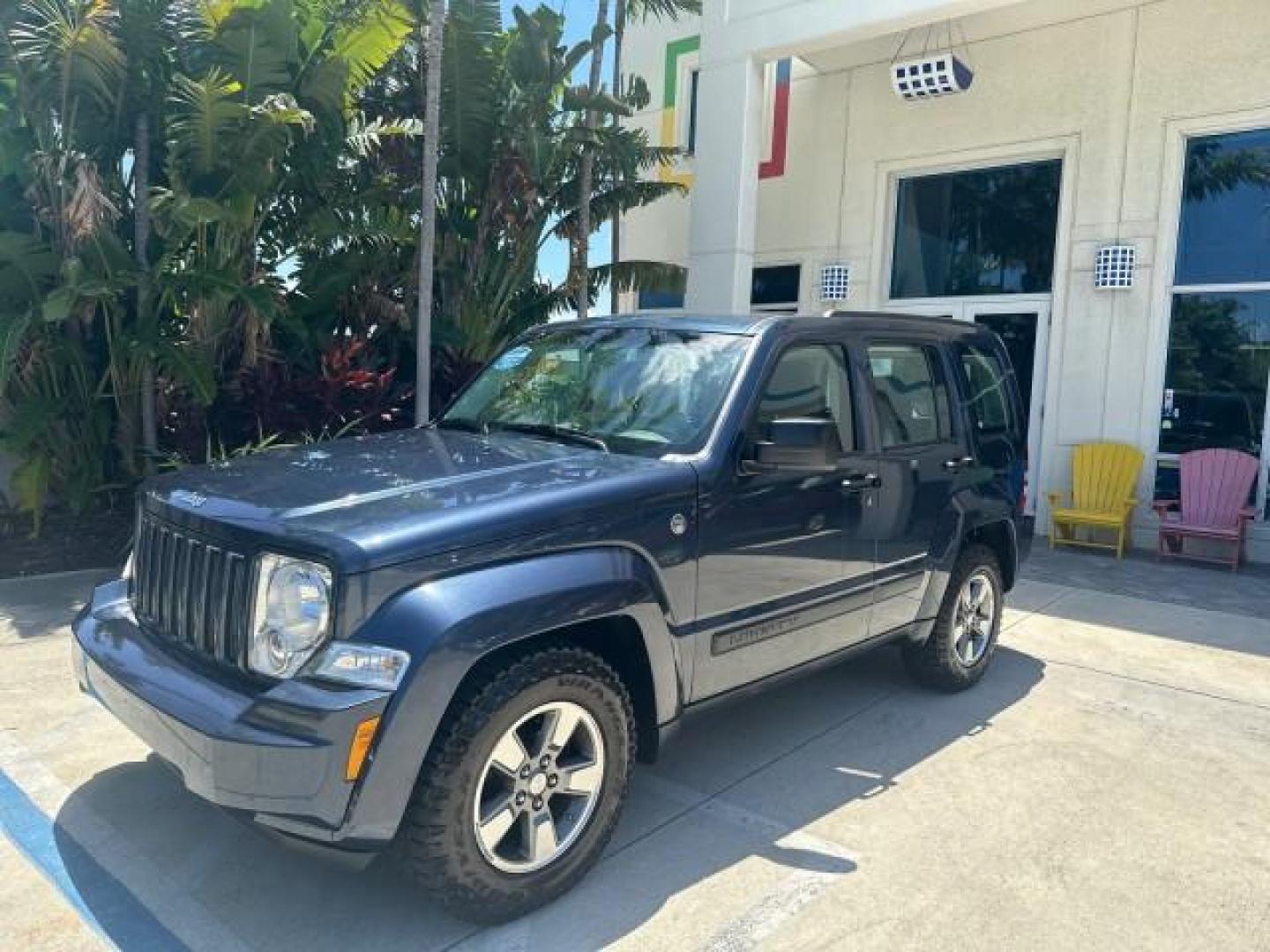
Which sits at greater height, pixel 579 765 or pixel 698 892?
pixel 579 765

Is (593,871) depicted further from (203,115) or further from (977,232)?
(977,232)

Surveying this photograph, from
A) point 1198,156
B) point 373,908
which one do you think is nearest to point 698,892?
point 373,908

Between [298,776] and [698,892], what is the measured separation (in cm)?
138

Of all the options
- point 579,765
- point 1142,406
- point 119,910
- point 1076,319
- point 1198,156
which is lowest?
point 119,910

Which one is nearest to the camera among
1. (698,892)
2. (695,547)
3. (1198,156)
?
(698,892)

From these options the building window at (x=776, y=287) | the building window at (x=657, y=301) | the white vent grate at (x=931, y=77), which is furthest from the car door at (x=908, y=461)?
the building window at (x=657, y=301)

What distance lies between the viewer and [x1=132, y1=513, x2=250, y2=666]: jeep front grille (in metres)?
2.71

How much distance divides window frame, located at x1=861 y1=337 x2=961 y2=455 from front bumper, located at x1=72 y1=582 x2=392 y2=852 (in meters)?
2.62

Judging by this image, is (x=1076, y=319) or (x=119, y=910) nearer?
(x=119, y=910)

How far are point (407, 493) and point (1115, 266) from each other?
8.96 meters

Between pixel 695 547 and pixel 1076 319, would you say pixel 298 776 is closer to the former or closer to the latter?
pixel 695 547

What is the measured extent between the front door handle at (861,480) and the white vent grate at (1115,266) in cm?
692

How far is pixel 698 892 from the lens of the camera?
120 inches

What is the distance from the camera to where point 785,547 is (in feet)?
11.9
